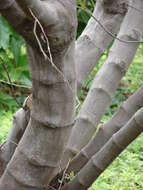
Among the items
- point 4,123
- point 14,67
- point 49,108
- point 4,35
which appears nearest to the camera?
point 49,108

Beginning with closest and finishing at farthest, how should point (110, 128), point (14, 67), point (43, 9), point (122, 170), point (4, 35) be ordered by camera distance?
point (43, 9) → point (110, 128) → point (122, 170) → point (4, 35) → point (14, 67)

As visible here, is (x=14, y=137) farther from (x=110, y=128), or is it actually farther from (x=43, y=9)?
(x=43, y=9)

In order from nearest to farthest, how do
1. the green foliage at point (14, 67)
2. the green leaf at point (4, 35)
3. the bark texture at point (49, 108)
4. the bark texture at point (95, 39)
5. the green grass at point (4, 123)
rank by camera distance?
the bark texture at point (49, 108)
the bark texture at point (95, 39)
the green grass at point (4, 123)
the green leaf at point (4, 35)
the green foliage at point (14, 67)


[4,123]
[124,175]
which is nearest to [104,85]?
[124,175]

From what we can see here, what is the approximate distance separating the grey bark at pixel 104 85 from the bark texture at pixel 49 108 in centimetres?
25

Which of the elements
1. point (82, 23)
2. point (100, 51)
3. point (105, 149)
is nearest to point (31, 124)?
point (105, 149)

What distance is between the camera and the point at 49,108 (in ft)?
4.84

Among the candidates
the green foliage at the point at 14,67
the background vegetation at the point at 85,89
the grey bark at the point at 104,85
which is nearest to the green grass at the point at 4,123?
the background vegetation at the point at 85,89

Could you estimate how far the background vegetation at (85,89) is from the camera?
8.93 feet

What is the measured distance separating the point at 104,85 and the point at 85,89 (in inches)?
77.9

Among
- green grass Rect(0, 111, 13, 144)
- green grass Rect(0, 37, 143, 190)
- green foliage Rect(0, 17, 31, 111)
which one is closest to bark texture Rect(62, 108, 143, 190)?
green grass Rect(0, 37, 143, 190)

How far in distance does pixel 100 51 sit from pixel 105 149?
498 mm

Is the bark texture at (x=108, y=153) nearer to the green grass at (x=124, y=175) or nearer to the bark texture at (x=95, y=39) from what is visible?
the bark texture at (x=95, y=39)

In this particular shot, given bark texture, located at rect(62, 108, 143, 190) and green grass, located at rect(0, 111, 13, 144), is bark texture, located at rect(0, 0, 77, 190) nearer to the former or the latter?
bark texture, located at rect(62, 108, 143, 190)
